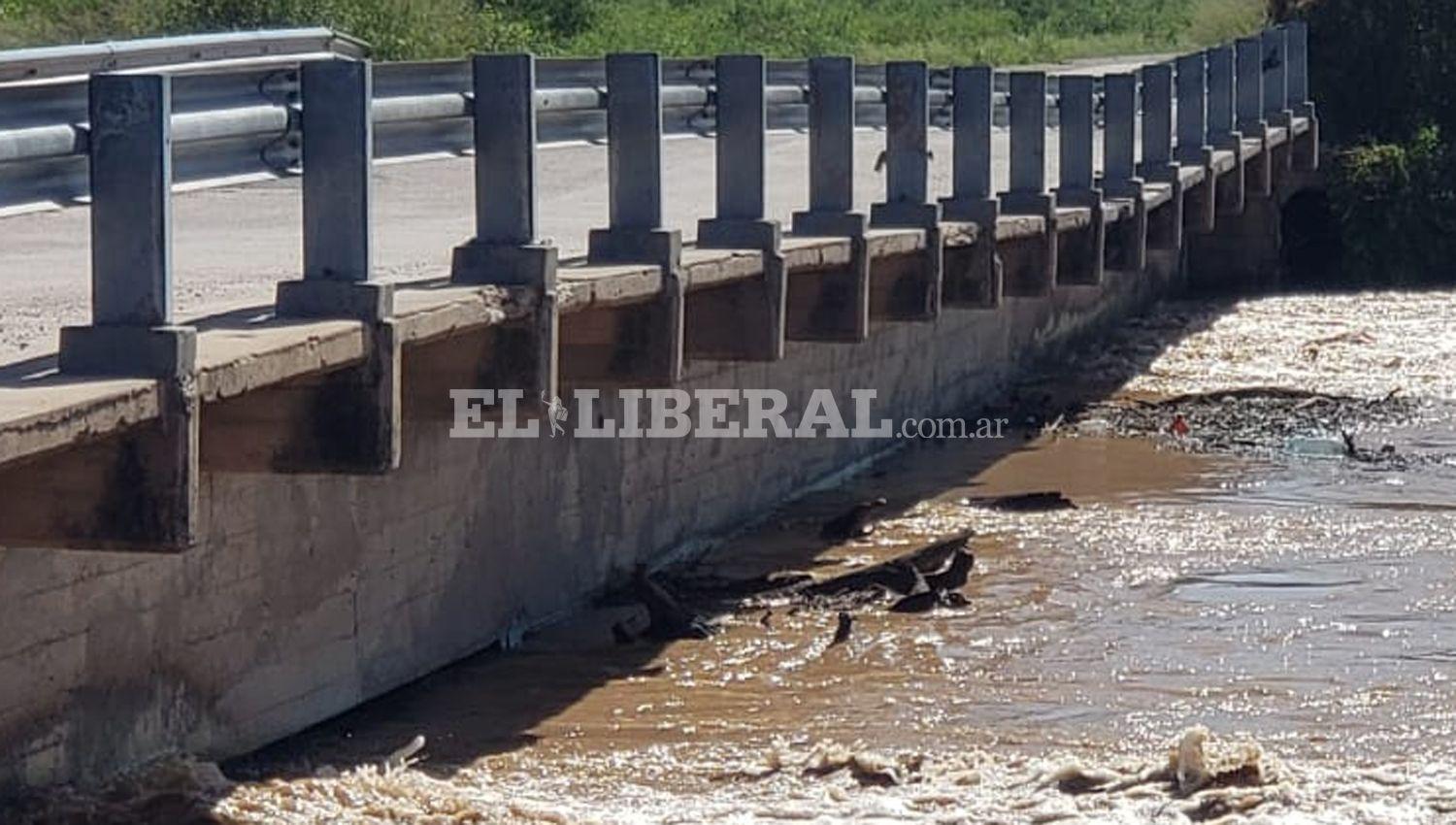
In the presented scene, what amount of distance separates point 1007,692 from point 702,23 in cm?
3039

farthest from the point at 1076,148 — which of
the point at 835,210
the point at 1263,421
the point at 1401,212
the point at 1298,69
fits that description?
the point at 1298,69

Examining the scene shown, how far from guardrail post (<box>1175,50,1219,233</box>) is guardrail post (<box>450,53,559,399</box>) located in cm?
1383

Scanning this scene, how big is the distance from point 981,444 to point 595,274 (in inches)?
394

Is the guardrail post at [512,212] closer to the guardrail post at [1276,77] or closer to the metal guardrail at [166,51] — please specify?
the metal guardrail at [166,51]

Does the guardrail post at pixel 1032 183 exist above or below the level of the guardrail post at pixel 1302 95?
below

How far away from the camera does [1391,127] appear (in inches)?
1307

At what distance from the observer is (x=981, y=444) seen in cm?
2169

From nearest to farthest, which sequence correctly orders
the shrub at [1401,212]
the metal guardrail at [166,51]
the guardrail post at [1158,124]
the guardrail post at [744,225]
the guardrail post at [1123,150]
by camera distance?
the guardrail post at [744,225] → the metal guardrail at [166,51] → the guardrail post at [1123,150] → the guardrail post at [1158,124] → the shrub at [1401,212]

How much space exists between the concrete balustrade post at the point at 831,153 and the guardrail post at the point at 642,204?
241 centimetres

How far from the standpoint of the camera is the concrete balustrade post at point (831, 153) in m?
15.0

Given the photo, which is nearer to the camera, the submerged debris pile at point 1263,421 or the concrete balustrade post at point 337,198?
the concrete balustrade post at point 337,198

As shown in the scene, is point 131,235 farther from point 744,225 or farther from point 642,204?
point 744,225

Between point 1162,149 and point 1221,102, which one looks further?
point 1221,102

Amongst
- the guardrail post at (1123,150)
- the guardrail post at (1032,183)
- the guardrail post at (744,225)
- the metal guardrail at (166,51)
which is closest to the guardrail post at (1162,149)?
the guardrail post at (1123,150)
